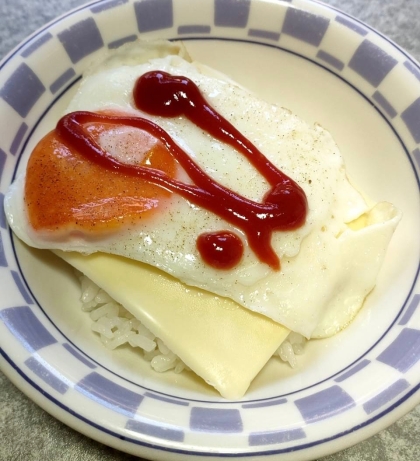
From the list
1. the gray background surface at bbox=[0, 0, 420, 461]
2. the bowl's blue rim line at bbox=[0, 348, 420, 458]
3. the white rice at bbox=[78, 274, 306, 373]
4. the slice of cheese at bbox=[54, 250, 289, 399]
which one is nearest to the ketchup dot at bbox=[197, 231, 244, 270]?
the slice of cheese at bbox=[54, 250, 289, 399]

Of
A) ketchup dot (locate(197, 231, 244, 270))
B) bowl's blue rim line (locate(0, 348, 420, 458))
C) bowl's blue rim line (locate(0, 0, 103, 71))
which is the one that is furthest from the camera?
bowl's blue rim line (locate(0, 0, 103, 71))

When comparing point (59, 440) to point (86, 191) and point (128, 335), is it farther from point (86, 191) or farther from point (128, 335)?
point (86, 191)

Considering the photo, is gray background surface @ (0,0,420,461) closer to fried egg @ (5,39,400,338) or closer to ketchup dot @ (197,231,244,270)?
fried egg @ (5,39,400,338)

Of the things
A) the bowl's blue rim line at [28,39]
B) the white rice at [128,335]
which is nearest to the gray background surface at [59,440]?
the white rice at [128,335]

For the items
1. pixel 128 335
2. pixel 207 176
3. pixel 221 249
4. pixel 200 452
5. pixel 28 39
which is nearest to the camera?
pixel 200 452

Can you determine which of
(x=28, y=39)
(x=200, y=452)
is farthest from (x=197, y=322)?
(x=28, y=39)
